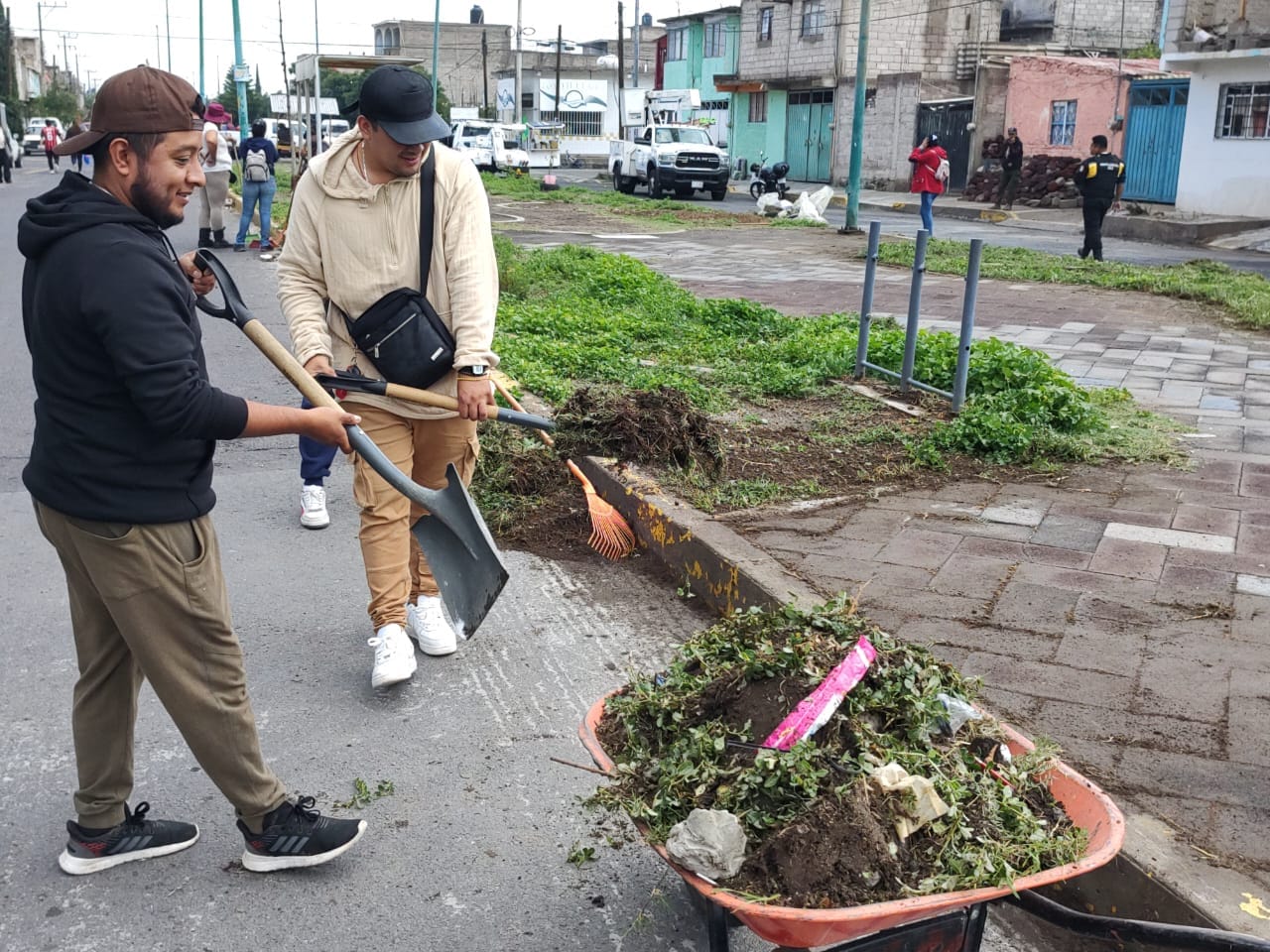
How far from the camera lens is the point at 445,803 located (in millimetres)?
3270

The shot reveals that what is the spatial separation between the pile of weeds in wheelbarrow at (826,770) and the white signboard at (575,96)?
60.3 metres

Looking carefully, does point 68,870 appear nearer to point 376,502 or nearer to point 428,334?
point 376,502

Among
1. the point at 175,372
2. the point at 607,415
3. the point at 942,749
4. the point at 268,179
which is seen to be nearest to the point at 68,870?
the point at 175,372

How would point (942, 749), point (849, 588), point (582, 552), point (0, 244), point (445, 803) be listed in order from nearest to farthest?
point (942, 749) → point (445, 803) → point (849, 588) → point (582, 552) → point (0, 244)

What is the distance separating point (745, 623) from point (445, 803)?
1029 millimetres

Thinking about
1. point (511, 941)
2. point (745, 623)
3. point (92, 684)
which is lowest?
point (511, 941)

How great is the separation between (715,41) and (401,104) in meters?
53.2

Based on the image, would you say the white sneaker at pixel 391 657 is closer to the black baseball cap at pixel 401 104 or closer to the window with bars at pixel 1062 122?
the black baseball cap at pixel 401 104

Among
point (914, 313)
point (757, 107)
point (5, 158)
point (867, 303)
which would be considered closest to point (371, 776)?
point (914, 313)

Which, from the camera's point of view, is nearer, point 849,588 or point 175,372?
point 175,372

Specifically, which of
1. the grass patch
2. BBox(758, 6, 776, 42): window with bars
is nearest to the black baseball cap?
the grass patch

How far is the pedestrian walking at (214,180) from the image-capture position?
48.5 feet

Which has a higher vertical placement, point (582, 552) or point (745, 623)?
point (745, 623)

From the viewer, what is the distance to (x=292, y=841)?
2908 mm
